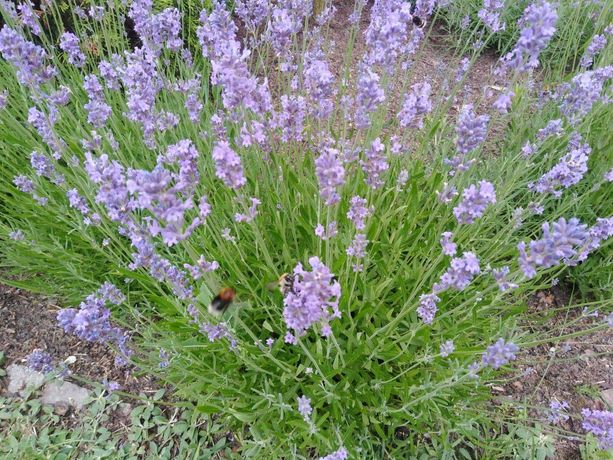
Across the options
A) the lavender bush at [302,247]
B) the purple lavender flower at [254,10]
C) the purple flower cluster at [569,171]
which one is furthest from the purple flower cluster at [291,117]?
the purple flower cluster at [569,171]

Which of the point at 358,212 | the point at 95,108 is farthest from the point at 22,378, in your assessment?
the point at 358,212

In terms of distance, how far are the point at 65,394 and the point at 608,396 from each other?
3148mm

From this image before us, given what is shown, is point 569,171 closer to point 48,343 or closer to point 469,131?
point 469,131

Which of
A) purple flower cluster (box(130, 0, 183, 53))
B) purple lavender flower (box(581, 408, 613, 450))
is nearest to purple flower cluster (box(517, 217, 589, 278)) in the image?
purple lavender flower (box(581, 408, 613, 450))

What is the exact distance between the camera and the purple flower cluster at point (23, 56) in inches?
77.7

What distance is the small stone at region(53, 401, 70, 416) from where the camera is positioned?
102 inches

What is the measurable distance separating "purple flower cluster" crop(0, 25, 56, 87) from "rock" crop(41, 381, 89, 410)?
164cm

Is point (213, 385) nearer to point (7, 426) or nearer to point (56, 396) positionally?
point (56, 396)

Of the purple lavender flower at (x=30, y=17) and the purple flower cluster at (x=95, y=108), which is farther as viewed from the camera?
the purple lavender flower at (x=30, y=17)

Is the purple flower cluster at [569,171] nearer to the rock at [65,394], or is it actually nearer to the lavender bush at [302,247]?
the lavender bush at [302,247]

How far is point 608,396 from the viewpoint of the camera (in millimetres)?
2785

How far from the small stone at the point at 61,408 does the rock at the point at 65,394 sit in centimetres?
1

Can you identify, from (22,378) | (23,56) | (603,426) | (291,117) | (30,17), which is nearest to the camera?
(603,426)

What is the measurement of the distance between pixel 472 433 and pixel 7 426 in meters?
2.41
